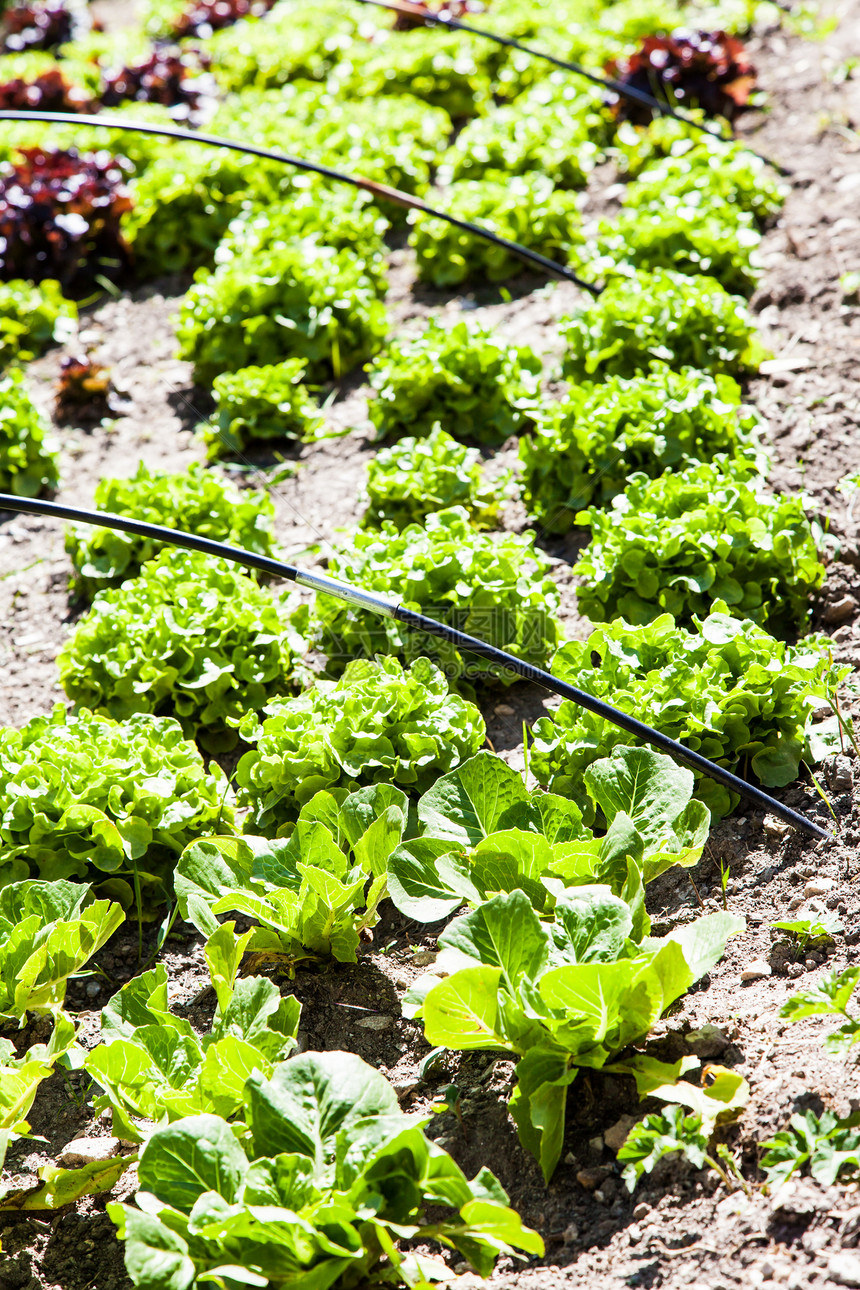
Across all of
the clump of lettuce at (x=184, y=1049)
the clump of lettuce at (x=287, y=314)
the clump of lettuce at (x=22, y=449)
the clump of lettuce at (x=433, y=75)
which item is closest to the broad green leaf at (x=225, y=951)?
the clump of lettuce at (x=184, y=1049)

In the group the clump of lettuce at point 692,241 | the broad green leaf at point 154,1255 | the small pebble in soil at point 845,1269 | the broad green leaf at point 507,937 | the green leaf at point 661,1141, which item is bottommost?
the broad green leaf at point 154,1255

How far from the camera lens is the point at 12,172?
6492mm

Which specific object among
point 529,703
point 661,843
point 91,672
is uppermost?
point 661,843

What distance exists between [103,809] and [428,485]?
1643 mm

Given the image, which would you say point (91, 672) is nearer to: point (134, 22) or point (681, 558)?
point (681, 558)

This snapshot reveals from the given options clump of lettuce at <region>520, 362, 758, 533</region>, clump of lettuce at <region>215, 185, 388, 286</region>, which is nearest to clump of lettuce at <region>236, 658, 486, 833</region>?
clump of lettuce at <region>520, 362, 758, 533</region>

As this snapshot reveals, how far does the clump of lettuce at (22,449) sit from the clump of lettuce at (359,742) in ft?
7.47

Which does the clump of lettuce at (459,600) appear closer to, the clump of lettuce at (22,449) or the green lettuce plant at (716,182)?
the clump of lettuce at (22,449)

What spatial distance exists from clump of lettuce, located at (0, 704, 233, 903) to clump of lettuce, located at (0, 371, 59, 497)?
194cm

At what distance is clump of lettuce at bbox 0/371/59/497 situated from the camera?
4.49 m

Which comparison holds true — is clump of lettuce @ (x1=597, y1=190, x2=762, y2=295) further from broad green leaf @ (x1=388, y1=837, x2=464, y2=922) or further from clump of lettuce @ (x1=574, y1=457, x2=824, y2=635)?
broad green leaf @ (x1=388, y1=837, x2=464, y2=922)

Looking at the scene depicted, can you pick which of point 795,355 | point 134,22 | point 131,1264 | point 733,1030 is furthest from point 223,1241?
point 134,22

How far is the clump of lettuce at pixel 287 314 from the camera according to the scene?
4738 millimetres

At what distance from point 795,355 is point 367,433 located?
1.82 meters
